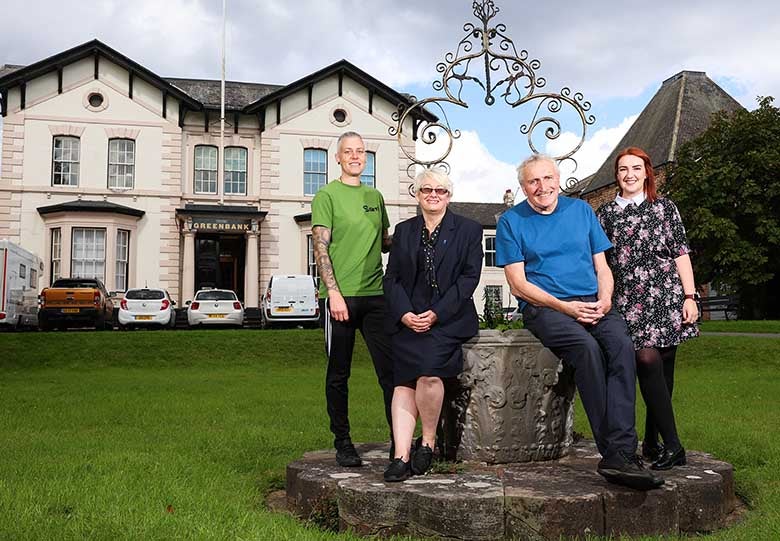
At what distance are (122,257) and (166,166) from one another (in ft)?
12.8

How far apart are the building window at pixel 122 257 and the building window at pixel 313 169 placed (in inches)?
281

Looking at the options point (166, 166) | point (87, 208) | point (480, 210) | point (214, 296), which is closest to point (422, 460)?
point (214, 296)

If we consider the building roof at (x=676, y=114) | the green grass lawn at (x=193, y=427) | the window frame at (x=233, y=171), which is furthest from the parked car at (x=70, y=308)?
the building roof at (x=676, y=114)

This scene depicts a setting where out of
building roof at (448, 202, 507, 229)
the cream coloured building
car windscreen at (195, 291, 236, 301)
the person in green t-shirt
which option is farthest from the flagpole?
the person in green t-shirt

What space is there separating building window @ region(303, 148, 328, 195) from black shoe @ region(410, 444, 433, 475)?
26.3 metres

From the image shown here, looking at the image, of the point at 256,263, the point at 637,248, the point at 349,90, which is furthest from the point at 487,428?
the point at 349,90

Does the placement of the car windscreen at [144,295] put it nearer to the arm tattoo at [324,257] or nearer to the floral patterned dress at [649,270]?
the arm tattoo at [324,257]

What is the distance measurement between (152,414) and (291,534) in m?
5.32

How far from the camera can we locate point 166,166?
1133 inches

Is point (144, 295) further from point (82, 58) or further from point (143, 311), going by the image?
point (82, 58)

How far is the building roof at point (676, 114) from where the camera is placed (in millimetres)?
39219

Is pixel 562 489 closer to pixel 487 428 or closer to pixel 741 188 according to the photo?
pixel 487 428

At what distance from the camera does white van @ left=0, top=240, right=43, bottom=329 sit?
20.5 metres

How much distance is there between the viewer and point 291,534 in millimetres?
3629
